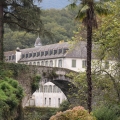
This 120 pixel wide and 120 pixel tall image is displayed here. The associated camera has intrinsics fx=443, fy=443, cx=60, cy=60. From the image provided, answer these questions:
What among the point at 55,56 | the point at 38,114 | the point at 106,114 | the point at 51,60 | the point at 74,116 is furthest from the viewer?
the point at 51,60

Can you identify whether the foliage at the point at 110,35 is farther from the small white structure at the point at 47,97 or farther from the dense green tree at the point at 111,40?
the small white structure at the point at 47,97

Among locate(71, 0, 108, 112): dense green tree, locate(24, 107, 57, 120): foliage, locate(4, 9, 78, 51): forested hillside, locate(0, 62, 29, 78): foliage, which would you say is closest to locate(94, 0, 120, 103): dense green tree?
locate(71, 0, 108, 112): dense green tree

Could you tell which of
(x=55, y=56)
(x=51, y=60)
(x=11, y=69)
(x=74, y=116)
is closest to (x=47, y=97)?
(x=51, y=60)

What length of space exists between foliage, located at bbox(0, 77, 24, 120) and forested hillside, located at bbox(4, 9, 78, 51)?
50.9m

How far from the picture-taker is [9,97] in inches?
1110

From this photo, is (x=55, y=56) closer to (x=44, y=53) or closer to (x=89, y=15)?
(x=44, y=53)

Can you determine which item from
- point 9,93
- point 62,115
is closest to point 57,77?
point 9,93

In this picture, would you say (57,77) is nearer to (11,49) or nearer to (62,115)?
(62,115)

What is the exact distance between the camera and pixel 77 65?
67.7 m

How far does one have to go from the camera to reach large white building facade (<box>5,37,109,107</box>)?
6756 centimetres

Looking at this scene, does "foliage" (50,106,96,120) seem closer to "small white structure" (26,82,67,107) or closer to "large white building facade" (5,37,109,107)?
"large white building facade" (5,37,109,107)

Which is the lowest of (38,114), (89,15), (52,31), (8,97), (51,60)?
(38,114)

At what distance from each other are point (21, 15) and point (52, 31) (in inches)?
2081

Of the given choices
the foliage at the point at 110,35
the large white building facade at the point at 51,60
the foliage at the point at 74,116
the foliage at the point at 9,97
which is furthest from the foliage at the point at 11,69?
the large white building facade at the point at 51,60
